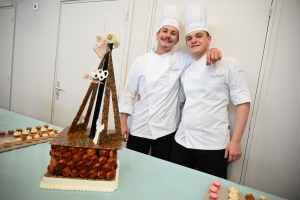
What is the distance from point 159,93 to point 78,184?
86 cm

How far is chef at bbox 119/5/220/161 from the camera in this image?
4.35 feet

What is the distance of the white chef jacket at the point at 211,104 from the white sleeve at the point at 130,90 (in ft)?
1.61

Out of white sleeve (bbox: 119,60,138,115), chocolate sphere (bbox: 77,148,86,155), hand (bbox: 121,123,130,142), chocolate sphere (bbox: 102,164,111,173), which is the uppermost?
white sleeve (bbox: 119,60,138,115)

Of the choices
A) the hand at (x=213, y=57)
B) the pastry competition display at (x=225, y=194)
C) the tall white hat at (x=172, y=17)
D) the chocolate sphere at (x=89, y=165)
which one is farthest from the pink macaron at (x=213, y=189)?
the tall white hat at (x=172, y=17)

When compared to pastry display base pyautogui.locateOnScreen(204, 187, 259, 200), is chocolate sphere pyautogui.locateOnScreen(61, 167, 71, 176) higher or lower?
higher

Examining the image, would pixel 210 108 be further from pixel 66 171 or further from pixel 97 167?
pixel 66 171

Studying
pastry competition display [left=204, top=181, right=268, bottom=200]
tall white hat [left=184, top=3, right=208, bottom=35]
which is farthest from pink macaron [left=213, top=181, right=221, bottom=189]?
tall white hat [left=184, top=3, right=208, bottom=35]

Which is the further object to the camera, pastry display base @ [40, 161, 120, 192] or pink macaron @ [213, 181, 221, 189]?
pink macaron @ [213, 181, 221, 189]

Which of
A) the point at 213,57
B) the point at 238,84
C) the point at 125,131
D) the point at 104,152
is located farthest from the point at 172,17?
the point at 104,152

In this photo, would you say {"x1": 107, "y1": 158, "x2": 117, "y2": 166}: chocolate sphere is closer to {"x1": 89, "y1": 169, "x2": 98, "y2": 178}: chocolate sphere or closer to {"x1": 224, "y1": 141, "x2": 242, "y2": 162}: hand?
{"x1": 89, "y1": 169, "x2": 98, "y2": 178}: chocolate sphere

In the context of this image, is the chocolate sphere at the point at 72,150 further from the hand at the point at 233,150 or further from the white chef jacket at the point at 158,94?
the hand at the point at 233,150

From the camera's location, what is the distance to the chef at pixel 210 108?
1.14 meters

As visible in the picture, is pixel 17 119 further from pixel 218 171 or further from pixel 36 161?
pixel 218 171

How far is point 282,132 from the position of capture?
1265mm
